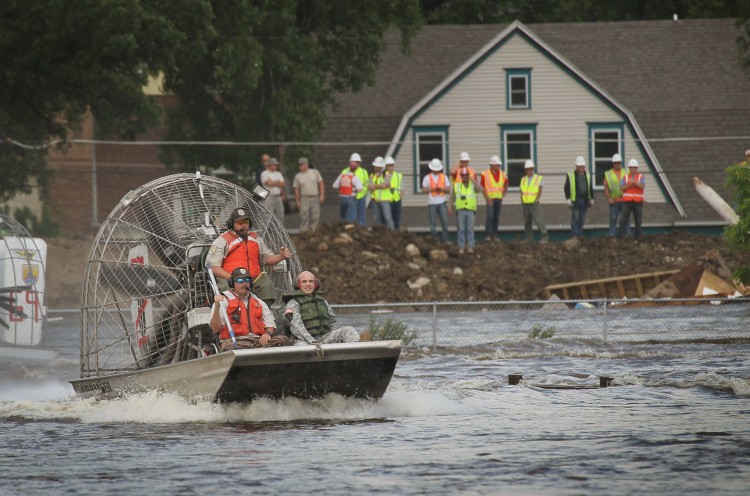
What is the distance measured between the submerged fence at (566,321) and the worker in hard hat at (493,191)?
5220mm

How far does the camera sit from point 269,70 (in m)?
44.5

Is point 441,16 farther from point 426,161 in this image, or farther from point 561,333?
point 561,333

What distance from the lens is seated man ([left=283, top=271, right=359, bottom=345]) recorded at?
707 inches

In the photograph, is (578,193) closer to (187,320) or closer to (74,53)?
(74,53)

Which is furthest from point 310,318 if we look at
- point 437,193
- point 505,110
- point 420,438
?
point 505,110

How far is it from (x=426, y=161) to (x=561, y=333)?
863 inches

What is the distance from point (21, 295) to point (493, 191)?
16.6 m

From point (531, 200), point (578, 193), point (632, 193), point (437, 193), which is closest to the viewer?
point (437, 193)

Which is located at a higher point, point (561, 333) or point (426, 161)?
point (426, 161)

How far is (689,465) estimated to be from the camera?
1421cm

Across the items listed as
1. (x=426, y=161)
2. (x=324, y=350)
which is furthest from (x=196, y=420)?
(x=426, y=161)

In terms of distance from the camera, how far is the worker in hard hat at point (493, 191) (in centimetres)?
3988

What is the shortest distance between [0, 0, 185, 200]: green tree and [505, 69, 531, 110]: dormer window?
14324 millimetres

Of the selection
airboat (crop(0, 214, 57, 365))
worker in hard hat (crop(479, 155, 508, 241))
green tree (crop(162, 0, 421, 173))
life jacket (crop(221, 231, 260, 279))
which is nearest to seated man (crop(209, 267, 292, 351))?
life jacket (crop(221, 231, 260, 279))
